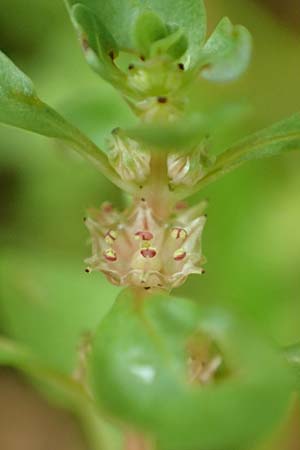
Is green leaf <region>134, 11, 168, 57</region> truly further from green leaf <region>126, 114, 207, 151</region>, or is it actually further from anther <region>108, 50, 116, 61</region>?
green leaf <region>126, 114, 207, 151</region>

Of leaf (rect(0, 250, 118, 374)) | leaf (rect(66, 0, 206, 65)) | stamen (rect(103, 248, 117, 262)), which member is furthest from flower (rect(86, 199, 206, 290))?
leaf (rect(0, 250, 118, 374))

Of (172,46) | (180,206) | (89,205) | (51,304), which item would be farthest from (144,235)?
(89,205)

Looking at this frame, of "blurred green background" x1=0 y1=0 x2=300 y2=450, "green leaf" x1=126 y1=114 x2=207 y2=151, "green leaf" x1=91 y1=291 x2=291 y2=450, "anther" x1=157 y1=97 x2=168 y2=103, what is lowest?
"green leaf" x1=91 y1=291 x2=291 y2=450

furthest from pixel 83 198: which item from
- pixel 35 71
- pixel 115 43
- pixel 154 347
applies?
pixel 154 347

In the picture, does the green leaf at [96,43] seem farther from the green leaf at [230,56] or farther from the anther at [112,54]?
the green leaf at [230,56]

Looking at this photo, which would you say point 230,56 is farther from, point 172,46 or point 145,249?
point 145,249

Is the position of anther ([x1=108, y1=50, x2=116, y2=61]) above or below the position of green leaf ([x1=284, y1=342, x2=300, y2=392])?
above
